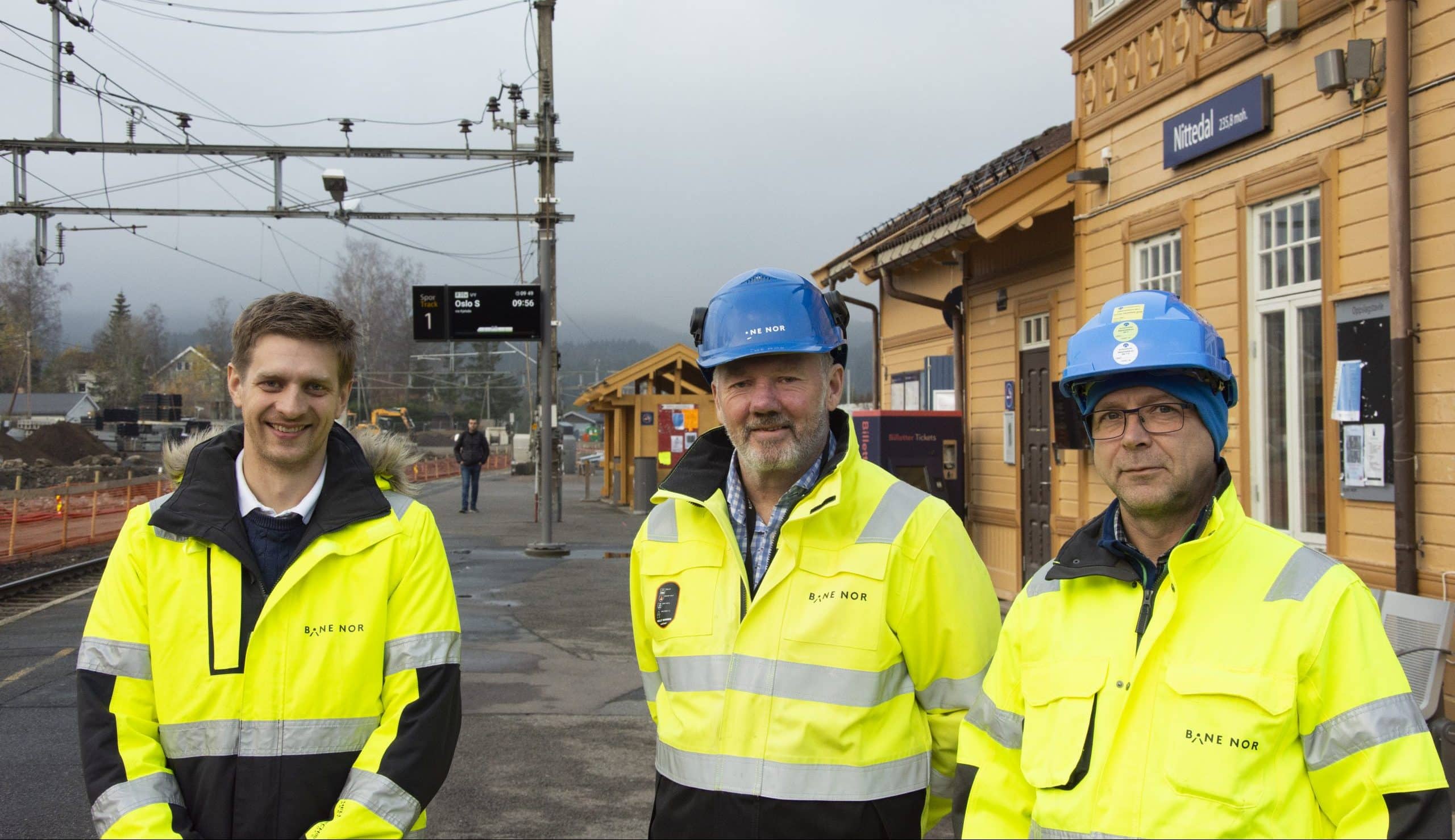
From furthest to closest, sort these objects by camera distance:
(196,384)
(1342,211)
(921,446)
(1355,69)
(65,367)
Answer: (196,384) → (65,367) → (921,446) → (1342,211) → (1355,69)

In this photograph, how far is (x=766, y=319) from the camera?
273 cm

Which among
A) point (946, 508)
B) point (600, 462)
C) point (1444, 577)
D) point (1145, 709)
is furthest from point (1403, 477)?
point (600, 462)

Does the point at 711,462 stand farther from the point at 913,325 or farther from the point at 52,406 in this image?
the point at 52,406

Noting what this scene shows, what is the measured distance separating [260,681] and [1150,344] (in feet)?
6.93

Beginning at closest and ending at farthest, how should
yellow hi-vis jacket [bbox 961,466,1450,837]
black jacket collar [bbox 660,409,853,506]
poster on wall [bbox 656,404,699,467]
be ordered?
yellow hi-vis jacket [bbox 961,466,1450,837] < black jacket collar [bbox 660,409,853,506] < poster on wall [bbox 656,404,699,467]

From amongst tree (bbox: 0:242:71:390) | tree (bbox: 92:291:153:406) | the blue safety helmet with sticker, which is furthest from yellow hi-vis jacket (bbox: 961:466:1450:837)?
tree (bbox: 92:291:153:406)

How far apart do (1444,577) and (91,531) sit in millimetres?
19747

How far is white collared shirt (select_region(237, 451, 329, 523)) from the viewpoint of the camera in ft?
9.06

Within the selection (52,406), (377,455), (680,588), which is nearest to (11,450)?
(377,455)

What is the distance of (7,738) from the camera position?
22.0 ft

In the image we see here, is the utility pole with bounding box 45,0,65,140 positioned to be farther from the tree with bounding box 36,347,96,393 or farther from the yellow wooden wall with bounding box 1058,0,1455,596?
the tree with bounding box 36,347,96,393

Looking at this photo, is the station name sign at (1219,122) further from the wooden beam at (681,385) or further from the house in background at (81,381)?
the house in background at (81,381)

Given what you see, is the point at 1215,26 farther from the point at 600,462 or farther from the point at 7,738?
the point at 600,462

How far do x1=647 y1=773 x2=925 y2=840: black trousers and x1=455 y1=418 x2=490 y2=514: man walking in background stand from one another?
2327 centimetres
